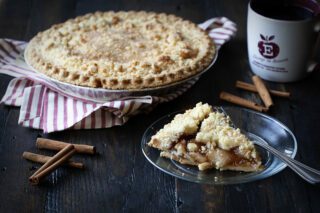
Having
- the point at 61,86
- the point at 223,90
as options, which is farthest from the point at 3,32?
the point at 223,90

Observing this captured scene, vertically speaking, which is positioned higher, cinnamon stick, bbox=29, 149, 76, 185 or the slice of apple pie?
the slice of apple pie

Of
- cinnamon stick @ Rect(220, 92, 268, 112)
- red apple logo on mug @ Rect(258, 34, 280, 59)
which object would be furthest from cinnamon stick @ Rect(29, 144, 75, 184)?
red apple logo on mug @ Rect(258, 34, 280, 59)

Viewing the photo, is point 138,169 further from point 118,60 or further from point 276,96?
point 276,96

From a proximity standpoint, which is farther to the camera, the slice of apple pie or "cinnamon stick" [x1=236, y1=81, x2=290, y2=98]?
"cinnamon stick" [x1=236, y1=81, x2=290, y2=98]

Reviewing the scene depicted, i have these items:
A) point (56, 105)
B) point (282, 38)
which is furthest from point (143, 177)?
point (282, 38)

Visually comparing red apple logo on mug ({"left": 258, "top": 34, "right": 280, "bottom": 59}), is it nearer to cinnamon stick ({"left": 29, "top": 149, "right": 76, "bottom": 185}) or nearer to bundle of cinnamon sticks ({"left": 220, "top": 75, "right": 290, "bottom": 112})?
bundle of cinnamon sticks ({"left": 220, "top": 75, "right": 290, "bottom": 112})

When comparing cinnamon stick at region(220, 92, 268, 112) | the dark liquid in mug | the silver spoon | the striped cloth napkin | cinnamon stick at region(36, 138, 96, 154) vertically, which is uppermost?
the dark liquid in mug

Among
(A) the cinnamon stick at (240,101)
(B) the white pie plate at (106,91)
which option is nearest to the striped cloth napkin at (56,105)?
(B) the white pie plate at (106,91)
